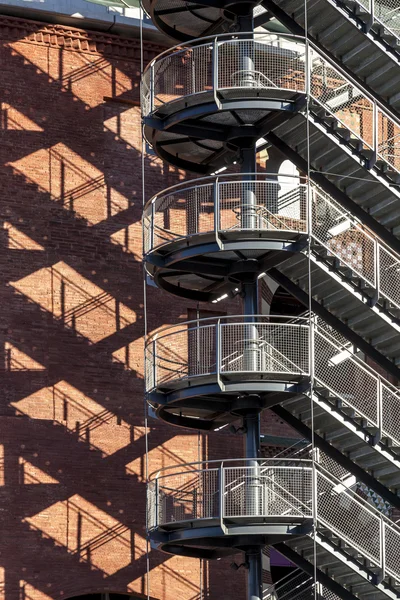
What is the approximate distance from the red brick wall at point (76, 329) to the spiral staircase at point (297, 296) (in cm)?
422

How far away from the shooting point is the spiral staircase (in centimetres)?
3400

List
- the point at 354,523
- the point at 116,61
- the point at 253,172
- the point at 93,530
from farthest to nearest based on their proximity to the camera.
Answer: the point at 116,61
the point at 93,530
the point at 253,172
the point at 354,523

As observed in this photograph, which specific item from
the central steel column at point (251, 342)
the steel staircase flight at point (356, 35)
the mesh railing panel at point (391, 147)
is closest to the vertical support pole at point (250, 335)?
the central steel column at point (251, 342)

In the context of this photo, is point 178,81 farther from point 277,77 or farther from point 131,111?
point 131,111

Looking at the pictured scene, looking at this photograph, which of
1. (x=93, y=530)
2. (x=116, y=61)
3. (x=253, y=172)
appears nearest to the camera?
(x=253, y=172)

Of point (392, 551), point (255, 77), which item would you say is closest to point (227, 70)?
point (255, 77)

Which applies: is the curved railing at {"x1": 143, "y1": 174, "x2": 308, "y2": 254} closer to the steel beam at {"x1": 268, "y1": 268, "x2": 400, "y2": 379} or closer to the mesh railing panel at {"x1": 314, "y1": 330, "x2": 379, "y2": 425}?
the steel beam at {"x1": 268, "y1": 268, "x2": 400, "y2": 379}

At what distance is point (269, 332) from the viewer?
3484 centimetres

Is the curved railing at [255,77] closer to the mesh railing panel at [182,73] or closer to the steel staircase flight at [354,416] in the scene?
the mesh railing panel at [182,73]

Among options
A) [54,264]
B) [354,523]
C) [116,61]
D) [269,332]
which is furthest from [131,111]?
[354,523]

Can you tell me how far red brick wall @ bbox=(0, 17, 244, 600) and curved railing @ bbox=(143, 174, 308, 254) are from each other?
15.3ft

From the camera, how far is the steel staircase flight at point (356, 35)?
35.4 m

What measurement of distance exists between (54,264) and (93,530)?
247 inches

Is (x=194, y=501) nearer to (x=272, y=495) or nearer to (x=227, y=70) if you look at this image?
(x=272, y=495)
